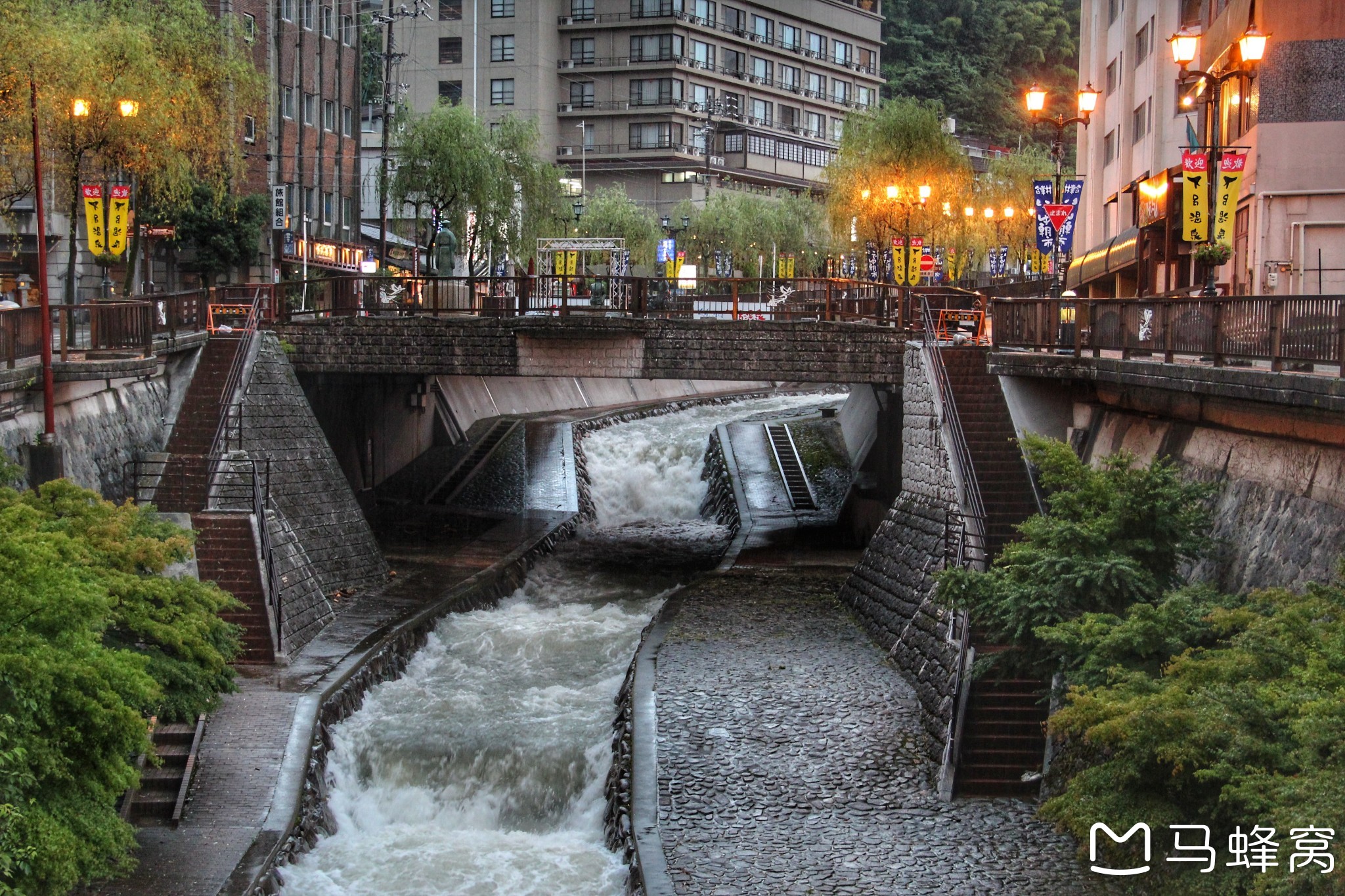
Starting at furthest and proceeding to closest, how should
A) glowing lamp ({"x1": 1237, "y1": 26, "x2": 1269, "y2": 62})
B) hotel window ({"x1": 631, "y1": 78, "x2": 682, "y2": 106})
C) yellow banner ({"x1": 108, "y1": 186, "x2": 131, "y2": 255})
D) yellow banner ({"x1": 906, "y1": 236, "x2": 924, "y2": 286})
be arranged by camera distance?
hotel window ({"x1": 631, "y1": 78, "x2": 682, "y2": 106}), yellow banner ({"x1": 906, "y1": 236, "x2": 924, "y2": 286}), yellow banner ({"x1": 108, "y1": 186, "x2": 131, "y2": 255}), glowing lamp ({"x1": 1237, "y1": 26, "x2": 1269, "y2": 62})

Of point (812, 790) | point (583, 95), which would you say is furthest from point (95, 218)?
point (583, 95)

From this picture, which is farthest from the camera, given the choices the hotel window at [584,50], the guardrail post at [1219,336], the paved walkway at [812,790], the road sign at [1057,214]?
the hotel window at [584,50]

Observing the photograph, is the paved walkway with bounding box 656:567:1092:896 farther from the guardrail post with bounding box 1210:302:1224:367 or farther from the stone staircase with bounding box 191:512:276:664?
the stone staircase with bounding box 191:512:276:664

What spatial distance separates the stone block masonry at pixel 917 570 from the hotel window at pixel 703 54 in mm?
68982

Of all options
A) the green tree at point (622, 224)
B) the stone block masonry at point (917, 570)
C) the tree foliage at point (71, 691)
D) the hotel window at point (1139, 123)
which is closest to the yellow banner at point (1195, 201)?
the stone block masonry at point (917, 570)

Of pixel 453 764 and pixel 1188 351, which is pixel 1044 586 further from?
pixel 453 764

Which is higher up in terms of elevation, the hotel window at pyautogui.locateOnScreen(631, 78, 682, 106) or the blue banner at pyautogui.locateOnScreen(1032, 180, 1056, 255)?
the hotel window at pyautogui.locateOnScreen(631, 78, 682, 106)

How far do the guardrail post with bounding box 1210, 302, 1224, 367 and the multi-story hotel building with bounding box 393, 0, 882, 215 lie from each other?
73513 millimetres

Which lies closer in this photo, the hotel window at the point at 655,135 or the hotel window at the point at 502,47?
the hotel window at the point at 502,47

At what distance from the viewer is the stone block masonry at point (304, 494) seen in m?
26.8

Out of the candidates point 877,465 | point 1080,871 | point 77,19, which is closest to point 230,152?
point 77,19

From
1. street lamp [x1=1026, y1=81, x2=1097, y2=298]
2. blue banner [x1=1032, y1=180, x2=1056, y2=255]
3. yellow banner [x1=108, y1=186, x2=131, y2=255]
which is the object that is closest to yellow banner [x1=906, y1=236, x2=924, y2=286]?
blue banner [x1=1032, y1=180, x2=1056, y2=255]

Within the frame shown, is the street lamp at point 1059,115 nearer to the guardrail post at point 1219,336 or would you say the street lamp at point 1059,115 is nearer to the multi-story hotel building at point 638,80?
the guardrail post at point 1219,336

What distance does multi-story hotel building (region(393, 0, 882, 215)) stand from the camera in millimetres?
90625
